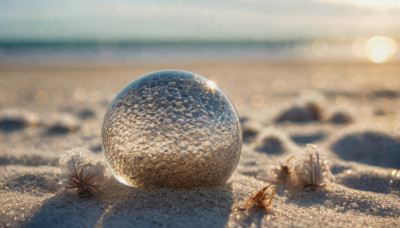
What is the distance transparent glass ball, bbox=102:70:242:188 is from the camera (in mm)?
2064

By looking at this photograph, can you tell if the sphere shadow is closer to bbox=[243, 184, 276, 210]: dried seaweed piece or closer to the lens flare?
bbox=[243, 184, 276, 210]: dried seaweed piece

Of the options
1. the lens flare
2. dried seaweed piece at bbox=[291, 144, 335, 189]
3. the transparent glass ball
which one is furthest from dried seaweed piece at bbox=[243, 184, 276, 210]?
the lens flare

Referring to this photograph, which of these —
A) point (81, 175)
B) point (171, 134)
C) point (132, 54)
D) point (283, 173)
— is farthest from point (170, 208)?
point (132, 54)

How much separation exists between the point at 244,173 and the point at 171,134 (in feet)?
3.71

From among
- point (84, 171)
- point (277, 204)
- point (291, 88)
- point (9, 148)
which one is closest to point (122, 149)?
point (84, 171)

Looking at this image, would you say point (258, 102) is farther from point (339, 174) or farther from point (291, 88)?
point (339, 174)

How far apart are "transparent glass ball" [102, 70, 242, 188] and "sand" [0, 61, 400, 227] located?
0.13 meters

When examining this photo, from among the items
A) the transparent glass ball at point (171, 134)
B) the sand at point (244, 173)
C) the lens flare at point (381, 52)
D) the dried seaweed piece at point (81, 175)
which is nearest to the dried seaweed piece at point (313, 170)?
the sand at point (244, 173)

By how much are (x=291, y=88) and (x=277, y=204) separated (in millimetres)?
6638

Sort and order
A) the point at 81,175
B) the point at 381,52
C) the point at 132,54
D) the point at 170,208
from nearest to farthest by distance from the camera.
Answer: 1. the point at 170,208
2. the point at 81,175
3. the point at 132,54
4. the point at 381,52

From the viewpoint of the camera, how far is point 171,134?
2.05 metres

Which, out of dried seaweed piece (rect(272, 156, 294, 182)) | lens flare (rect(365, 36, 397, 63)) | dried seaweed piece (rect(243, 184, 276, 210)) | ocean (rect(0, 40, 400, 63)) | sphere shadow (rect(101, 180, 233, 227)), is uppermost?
lens flare (rect(365, 36, 397, 63))

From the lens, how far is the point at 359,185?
275cm

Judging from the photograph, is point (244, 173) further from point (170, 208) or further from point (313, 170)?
point (170, 208)
